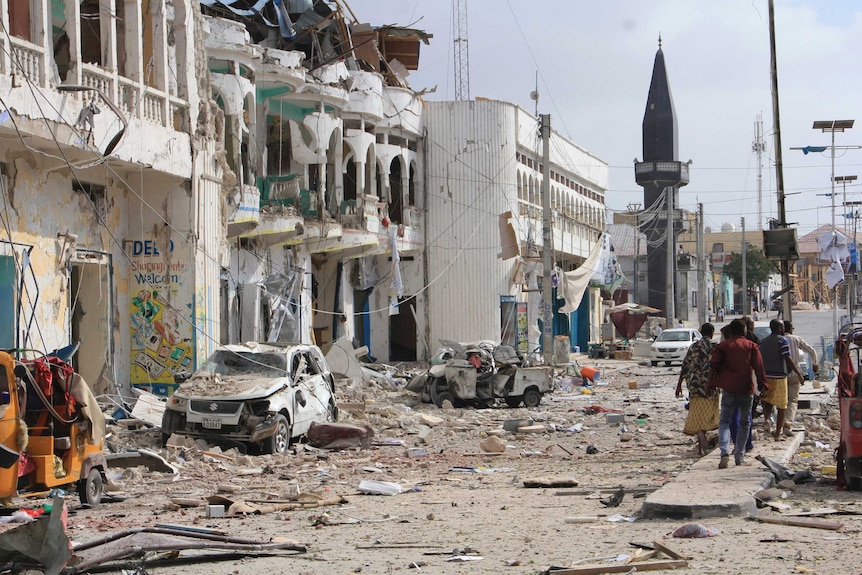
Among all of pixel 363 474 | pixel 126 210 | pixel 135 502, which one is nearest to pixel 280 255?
pixel 126 210

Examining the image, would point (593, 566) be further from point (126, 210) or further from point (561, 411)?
point (561, 411)

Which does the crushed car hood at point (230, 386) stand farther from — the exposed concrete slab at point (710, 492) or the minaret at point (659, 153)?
the minaret at point (659, 153)

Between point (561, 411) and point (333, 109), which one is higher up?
point (333, 109)

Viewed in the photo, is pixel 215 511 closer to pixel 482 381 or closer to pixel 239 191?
pixel 239 191

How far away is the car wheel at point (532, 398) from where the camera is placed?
25.1 metres

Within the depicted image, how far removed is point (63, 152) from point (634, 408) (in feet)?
44.4

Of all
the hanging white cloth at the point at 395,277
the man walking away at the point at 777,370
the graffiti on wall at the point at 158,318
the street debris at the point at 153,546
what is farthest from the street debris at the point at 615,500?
the hanging white cloth at the point at 395,277

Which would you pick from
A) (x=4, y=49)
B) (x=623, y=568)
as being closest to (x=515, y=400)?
(x=4, y=49)

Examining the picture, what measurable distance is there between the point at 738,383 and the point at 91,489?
22.2 feet

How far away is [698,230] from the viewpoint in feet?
202

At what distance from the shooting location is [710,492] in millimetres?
9844

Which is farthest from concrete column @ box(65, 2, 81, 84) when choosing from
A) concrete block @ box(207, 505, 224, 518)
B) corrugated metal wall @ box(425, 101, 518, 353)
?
corrugated metal wall @ box(425, 101, 518, 353)

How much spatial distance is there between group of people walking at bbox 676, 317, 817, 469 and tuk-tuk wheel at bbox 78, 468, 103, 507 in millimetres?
6439

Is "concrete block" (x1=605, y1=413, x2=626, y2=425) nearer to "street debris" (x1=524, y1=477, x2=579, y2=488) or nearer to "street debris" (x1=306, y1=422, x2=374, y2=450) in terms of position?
"street debris" (x1=306, y1=422, x2=374, y2=450)
